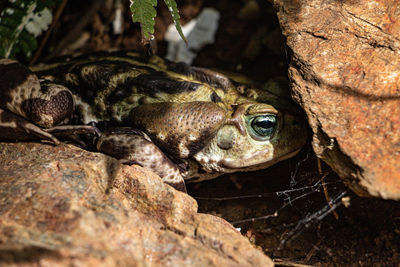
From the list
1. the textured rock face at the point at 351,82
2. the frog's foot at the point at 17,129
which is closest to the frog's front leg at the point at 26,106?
the frog's foot at the point at 17,129

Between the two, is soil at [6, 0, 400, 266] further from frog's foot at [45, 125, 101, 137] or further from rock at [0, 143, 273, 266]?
frog's foot at [45, 125, 101, 137]

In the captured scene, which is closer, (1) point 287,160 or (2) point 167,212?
(2) point 167,212

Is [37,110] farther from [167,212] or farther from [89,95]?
[167,212]

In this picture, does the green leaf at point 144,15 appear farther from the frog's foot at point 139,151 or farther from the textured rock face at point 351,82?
the textured rock face at point 351,82

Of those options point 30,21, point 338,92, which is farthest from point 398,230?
point 30,21

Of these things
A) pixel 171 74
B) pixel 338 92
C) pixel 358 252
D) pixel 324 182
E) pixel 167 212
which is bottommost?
pixel 358 252
